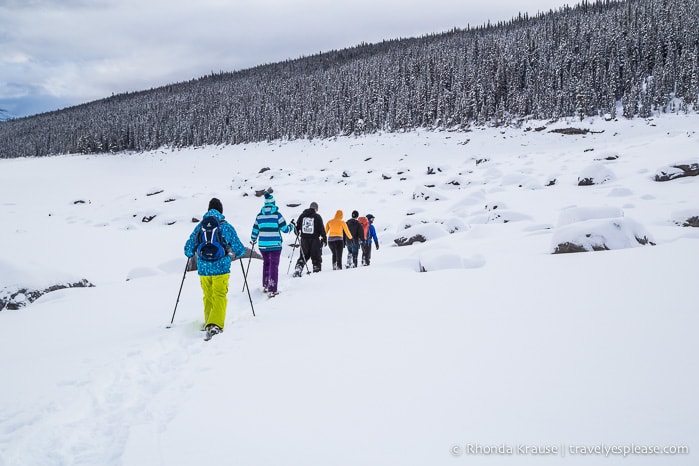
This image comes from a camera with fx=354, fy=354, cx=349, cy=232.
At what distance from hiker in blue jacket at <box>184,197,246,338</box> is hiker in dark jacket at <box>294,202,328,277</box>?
3.52 metres

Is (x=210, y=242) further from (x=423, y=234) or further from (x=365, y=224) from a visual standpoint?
(x=423, y=234)

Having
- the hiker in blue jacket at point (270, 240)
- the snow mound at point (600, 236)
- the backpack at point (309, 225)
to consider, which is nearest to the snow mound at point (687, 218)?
the snow mound at point (600, 236)

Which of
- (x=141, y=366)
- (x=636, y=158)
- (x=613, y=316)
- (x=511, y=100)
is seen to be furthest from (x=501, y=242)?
(x=511, y=100)

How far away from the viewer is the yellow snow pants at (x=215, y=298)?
5.35 m

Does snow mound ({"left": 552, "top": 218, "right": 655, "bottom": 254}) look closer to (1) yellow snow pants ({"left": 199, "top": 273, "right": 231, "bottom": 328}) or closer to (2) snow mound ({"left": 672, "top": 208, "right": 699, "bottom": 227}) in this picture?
(2) snow mound ({"left": 672, "top": 208, "right": 699, "bottom": 227})

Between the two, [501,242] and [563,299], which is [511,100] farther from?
[563,299]

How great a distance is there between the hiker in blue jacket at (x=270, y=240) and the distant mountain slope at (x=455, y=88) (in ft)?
179

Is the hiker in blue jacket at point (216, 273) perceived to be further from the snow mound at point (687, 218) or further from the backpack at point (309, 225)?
the snow mound at point (687, 218)

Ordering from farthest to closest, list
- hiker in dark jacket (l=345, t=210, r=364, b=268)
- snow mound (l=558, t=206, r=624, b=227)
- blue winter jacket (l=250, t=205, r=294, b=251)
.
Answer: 1. hiker in dark jacket (l=345, t=210, r=364, b=268)
2. snow mound (l=558, t=206, r=624, b=227)
3. blue winter jacket (l=250, t=205, r=294, b=251)

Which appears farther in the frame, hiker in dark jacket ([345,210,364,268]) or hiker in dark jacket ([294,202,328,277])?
hiker in dark jacket ([345,210,364,268])

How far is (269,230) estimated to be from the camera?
311 inches

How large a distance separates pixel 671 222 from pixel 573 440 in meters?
10.7

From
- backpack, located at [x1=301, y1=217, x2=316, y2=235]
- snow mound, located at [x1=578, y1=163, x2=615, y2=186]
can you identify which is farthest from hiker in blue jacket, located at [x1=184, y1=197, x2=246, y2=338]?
snow mound, located at [x1=578, y1=163, x2=615, y2=186]

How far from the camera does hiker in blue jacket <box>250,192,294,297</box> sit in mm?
7574
